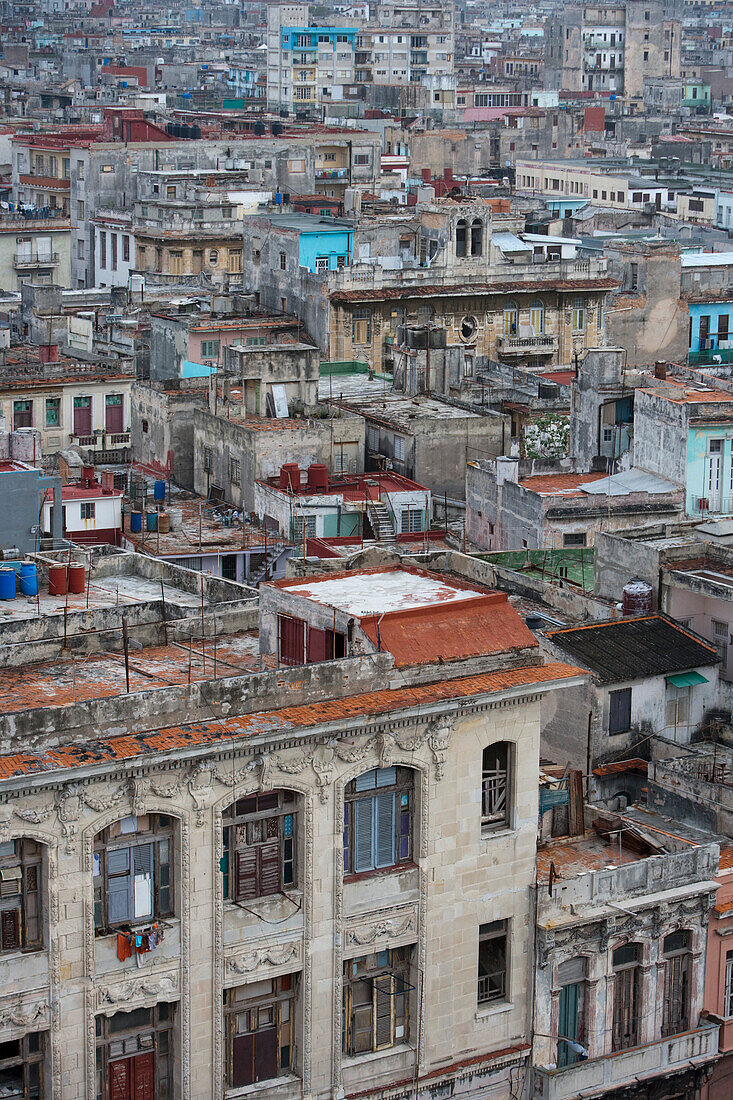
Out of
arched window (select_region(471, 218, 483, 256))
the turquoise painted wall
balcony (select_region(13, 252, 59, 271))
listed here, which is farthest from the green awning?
balcony (select_region(13, 252, 59, 271))

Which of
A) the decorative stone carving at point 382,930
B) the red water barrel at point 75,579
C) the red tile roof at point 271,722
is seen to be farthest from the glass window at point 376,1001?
the red water barrel at point 75,579

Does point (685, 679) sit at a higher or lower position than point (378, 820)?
lower

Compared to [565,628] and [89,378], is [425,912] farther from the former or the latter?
[89,378]

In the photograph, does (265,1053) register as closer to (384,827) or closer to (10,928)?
(384,827)

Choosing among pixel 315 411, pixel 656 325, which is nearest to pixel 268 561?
pixel 315 411

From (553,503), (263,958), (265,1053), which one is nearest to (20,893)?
(263,958)

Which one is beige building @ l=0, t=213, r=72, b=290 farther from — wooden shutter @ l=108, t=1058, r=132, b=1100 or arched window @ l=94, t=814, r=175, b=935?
wooden shutter @ l=108, t=1058, r=132, b=1100
